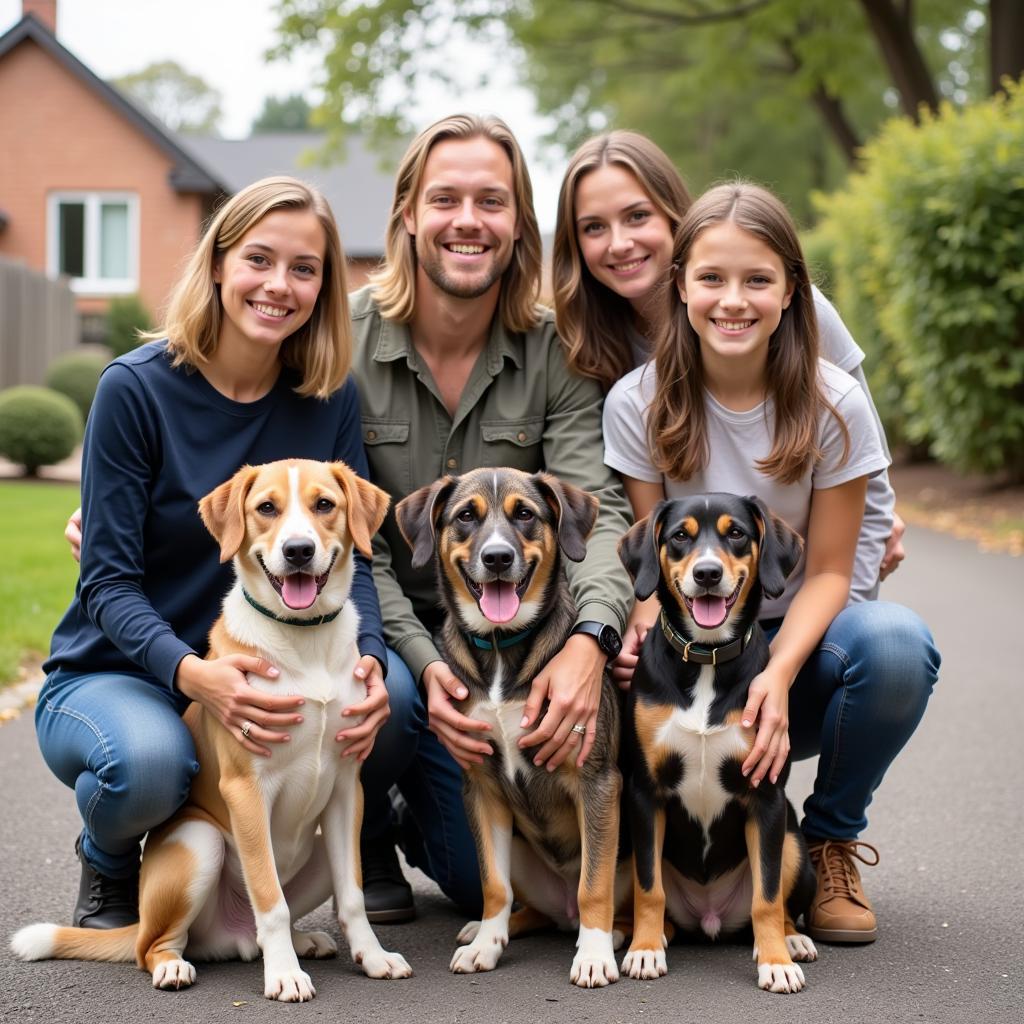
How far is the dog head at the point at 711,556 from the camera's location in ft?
12.8

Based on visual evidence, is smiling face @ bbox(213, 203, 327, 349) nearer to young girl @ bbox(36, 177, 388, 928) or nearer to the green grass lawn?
young girl @ bbox(36, 177, 388, 928)

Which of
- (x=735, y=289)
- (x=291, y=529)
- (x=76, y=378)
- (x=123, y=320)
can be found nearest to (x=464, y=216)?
(x=735, y=289)

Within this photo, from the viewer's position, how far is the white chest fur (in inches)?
153

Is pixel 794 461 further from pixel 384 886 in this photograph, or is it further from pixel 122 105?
pixel 122 105

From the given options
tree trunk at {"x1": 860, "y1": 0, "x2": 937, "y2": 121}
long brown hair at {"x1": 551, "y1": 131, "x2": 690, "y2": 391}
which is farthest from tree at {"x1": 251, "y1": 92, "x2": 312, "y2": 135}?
long brown hair at {"x1": 551, "y1": 131, "x2": 690, "y2": 391}

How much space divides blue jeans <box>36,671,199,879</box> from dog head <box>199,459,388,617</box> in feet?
1.61

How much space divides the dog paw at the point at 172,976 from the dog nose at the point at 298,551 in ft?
3.81

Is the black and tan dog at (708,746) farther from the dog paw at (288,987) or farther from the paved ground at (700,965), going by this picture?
the dog paw at (288,987)

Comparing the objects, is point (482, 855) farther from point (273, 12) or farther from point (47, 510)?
point (273, 12)

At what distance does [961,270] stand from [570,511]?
10934mm

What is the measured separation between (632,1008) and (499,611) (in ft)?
3.87

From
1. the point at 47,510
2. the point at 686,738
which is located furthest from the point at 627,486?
the point at 47,510

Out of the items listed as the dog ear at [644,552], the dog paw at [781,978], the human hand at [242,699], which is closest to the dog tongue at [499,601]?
the dog ear at [644,552]

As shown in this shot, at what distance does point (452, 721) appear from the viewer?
159 inches
